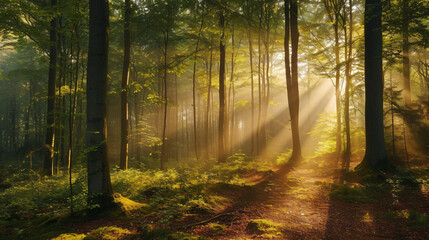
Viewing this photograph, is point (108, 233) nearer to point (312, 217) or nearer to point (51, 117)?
point (312, 217)

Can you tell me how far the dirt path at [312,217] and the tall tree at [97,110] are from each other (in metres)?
2.43

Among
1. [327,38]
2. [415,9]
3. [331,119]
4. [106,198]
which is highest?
[327,38]

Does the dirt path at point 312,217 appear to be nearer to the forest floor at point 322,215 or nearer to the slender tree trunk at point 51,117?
the forest floor at point 322,215

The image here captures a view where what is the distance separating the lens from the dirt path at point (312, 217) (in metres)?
3.69

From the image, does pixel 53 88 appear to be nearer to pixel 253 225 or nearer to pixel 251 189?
pixel 251 189

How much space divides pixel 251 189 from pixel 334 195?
2.63 meters

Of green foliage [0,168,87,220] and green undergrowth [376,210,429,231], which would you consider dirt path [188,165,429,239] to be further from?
green foliage [0,168,87,220]

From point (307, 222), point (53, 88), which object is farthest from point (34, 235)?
point (53, 88)

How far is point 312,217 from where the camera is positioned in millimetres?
4758

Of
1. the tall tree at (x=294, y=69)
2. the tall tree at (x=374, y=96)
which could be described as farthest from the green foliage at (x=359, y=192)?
the tall tree at (x=294, y=69)

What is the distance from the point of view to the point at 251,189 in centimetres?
721

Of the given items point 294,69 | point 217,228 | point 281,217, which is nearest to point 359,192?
point 281,217

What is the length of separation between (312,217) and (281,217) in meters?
0.76

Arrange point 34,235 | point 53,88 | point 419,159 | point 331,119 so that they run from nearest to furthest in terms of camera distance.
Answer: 1. point 34,235
2. point 419,159
3. point 53,88
4. point 331,119
